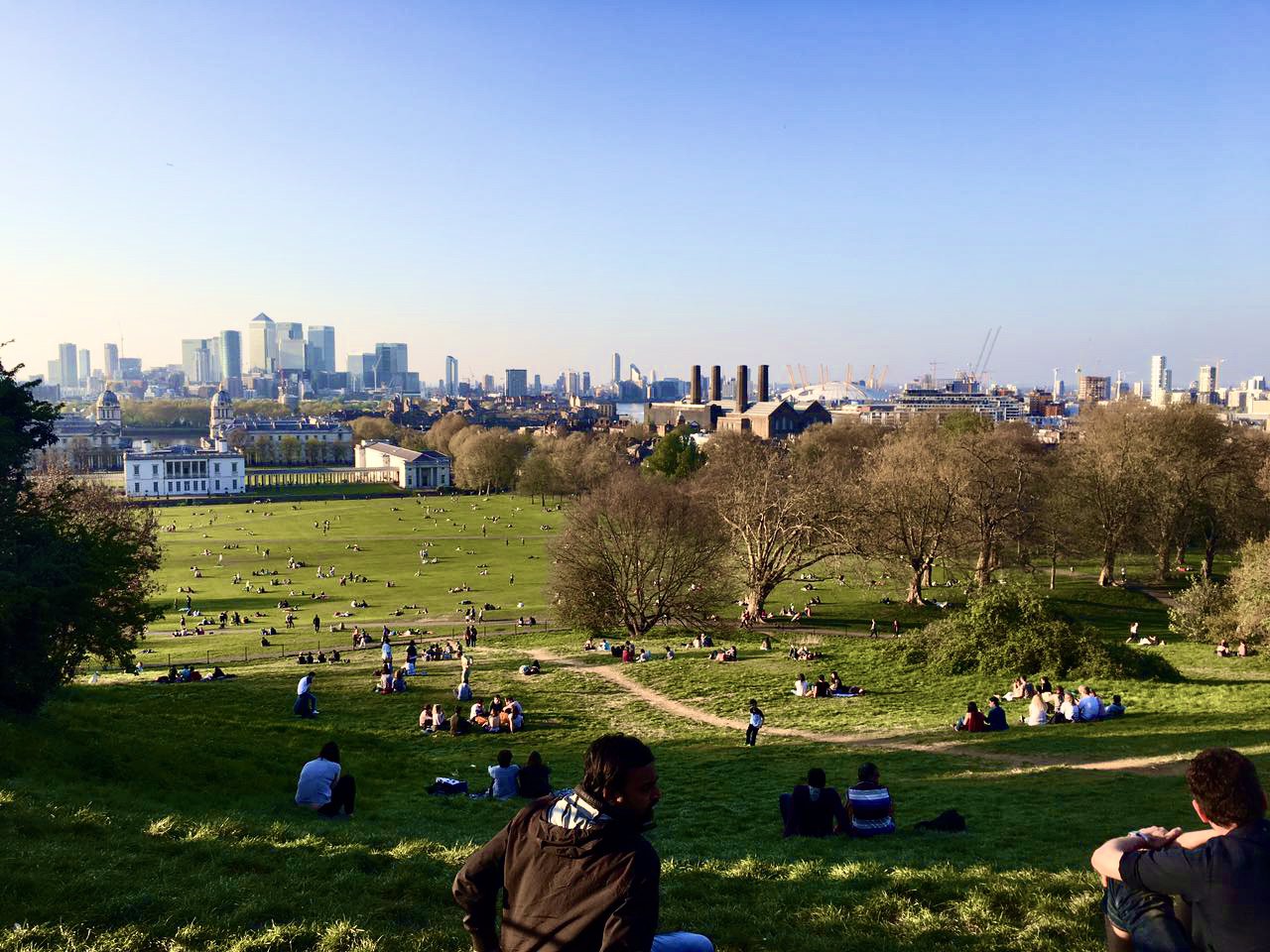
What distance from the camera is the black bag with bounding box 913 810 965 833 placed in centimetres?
1095

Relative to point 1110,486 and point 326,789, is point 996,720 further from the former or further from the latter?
point 1110,486

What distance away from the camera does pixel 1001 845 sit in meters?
9.98

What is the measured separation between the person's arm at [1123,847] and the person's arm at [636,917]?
2221 millimetres

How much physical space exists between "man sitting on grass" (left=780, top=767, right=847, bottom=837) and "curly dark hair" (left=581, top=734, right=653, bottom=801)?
739 centimetres

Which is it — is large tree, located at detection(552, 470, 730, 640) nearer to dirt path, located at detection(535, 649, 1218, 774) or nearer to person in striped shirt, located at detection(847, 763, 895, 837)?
dirt path, located at detection(535, 649, 1218, 774)

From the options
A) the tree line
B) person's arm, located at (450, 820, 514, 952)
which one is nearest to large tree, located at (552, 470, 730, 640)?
the tree line

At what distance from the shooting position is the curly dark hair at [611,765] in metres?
3.87

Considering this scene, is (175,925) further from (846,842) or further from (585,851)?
(846,842)

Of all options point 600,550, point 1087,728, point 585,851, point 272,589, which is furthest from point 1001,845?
point 272,589

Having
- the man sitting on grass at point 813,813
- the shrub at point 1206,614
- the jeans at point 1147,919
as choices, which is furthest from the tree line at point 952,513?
the jeans at point 1147,919

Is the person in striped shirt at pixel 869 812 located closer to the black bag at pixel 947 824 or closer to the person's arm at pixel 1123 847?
the black bag at pixel 947 824

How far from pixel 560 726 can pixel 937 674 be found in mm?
11051

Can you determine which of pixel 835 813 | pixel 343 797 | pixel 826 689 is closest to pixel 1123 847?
pixel 835 813

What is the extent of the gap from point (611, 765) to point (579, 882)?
18.6 inches
